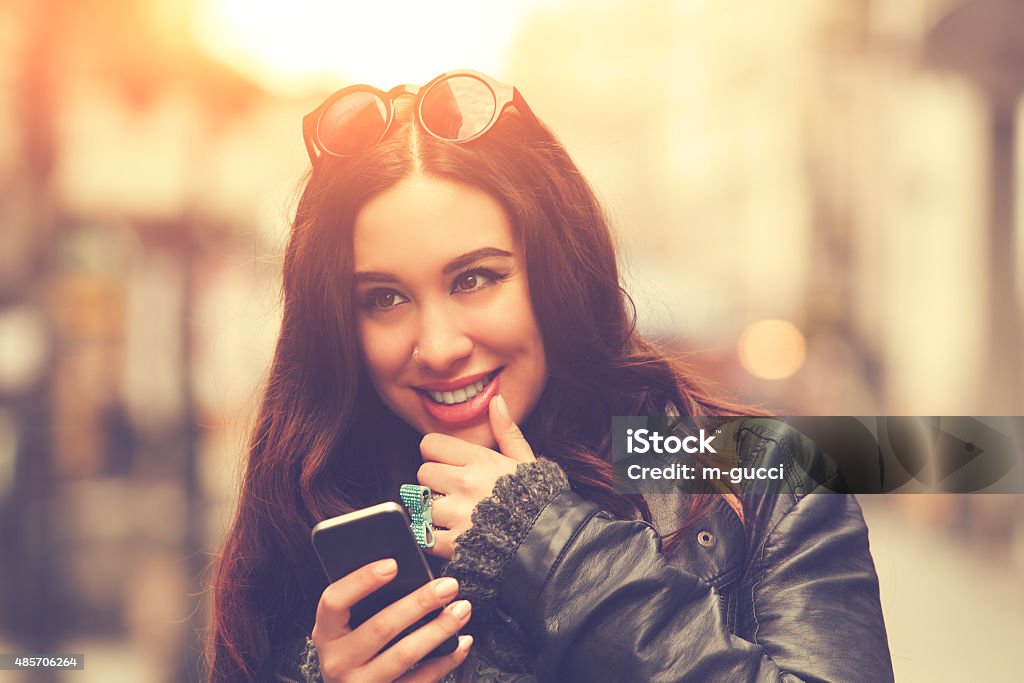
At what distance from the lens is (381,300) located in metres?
1.49

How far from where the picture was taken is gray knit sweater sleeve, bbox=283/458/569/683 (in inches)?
53.4

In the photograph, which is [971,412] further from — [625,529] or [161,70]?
[161,70]

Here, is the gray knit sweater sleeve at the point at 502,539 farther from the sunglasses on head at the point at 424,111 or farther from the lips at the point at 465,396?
the sunglasses on head at the point at 424,111

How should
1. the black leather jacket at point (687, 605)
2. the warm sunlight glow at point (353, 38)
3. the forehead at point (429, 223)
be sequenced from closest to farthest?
the black leather jacket at point (687, 605)
the forehead at point (429, 223)
the warm sunlight glow at point (353, 38)

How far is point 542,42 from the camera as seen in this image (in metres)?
1.78

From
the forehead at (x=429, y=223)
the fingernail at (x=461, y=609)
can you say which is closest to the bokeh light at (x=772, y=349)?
the forehead at (x=429, y=223)

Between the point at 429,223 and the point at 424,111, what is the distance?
173 mm

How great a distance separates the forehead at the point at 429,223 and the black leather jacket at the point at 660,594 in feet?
1.12

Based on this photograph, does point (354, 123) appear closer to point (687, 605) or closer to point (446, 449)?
point (446, 449)

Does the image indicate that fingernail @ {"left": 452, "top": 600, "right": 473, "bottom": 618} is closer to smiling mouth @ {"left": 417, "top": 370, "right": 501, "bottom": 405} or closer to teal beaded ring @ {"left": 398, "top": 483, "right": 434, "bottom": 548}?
teal beaded ring @ {"left": 398, "top": 483, "right": 434, "bottom": 548}

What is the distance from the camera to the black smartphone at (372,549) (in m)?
1.33

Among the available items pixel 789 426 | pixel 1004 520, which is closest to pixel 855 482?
pixel 789 426

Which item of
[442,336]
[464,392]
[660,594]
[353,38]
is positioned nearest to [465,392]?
[464,392]

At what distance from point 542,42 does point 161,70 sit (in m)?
0.76
